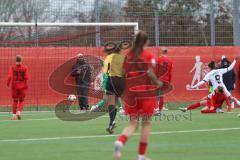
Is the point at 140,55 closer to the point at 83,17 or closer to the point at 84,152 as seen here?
the point at 84,152

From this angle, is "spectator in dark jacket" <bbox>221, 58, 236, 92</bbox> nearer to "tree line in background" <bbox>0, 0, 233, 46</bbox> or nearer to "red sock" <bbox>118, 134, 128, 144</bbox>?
"tree line in background" <bbox>0, 0, 233, 46</bbox>

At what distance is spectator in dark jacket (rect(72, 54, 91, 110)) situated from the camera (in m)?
26.0

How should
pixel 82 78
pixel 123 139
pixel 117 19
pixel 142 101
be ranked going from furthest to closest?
pixel 117 19
pixel 82 78
pixel 142 101
pixel 123 139

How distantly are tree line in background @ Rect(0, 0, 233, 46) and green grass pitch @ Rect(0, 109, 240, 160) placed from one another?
318 inches

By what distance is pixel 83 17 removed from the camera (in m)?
29.6

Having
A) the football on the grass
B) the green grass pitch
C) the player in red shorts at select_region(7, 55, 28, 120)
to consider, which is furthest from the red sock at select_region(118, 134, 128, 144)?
the football on the grass

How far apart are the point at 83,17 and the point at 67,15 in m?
0.99

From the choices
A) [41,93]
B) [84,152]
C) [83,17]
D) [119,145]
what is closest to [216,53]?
[83,17]

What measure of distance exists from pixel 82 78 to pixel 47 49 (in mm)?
2244

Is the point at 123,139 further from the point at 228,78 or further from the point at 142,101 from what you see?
the point at 228,78

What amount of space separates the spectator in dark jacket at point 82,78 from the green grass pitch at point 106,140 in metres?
4.72

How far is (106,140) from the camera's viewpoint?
1483cm

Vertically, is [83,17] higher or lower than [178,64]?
higher

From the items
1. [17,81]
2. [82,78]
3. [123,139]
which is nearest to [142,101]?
[123,139]
